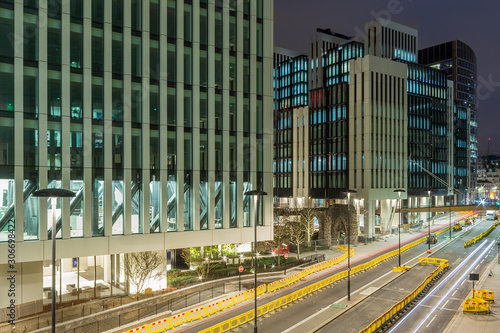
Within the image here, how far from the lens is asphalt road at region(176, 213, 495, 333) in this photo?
28.5m

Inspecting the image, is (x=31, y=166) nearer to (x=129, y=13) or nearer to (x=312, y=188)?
(x=129, y=13)

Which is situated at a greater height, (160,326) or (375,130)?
(375,130)

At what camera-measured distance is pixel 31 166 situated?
2859 centimetres

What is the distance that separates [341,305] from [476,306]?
9.62 m

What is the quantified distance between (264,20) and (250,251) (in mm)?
28429

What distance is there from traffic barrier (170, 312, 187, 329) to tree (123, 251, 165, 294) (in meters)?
5.71

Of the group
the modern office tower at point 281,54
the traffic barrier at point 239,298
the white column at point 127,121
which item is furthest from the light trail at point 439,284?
the modern office tower at point 281,54

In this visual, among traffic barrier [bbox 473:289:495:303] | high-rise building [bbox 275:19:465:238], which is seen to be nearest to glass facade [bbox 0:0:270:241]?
traffic barrier [bbox 473:289:495:303]

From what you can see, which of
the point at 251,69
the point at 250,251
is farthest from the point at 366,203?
the point at 251,69

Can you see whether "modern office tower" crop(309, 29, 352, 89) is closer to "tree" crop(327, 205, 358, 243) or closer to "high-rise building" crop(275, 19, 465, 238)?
"high-rise building" crop(275, 19, 465, 238)

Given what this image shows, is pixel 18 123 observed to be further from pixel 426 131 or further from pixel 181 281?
pixel 426 131

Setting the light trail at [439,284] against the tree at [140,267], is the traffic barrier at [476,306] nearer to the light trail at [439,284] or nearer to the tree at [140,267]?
the light trail at [439,284]

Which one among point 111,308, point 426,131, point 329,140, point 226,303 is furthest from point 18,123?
point 426,131

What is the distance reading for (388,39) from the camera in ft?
374
